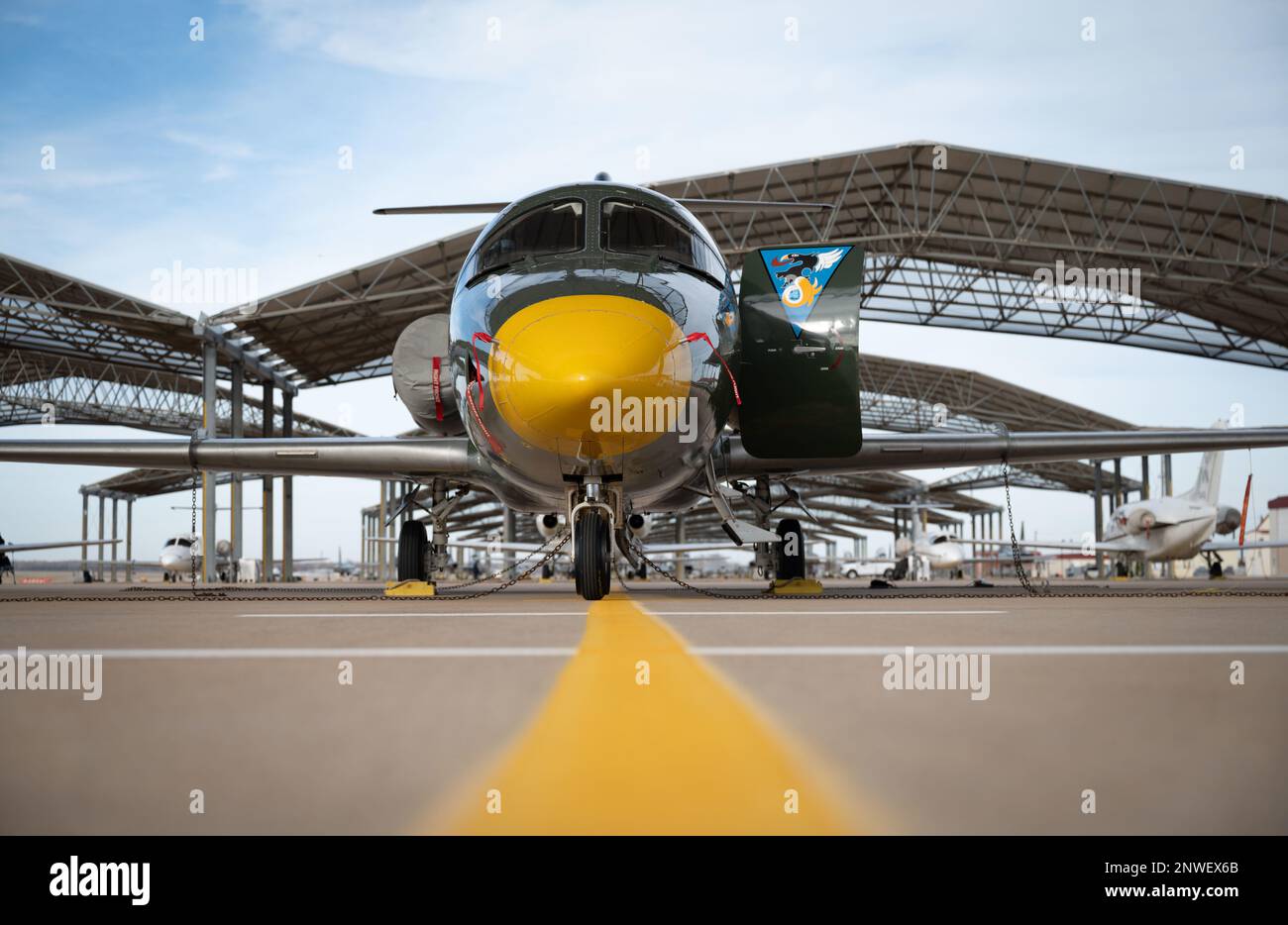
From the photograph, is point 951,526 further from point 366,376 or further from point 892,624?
point 892,624

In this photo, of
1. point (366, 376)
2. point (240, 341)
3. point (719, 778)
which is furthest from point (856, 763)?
point (366, 376)

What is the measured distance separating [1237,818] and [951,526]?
10098cm

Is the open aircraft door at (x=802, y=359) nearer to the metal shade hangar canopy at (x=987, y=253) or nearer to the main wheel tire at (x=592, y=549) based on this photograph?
the main wheel tire at (x=592, y=549)

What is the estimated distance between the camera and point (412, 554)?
A: 12.5 metres

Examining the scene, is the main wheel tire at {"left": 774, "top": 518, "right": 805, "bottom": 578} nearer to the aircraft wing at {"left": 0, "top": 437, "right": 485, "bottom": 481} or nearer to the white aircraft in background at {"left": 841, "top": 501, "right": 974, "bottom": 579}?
the aircraft wing at {"left": 0, "top": 437, "right": 485, "bottom": 481}

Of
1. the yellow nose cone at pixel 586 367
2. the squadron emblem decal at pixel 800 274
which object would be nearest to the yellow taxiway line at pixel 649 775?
the yellow nose cone at pixel 586 367

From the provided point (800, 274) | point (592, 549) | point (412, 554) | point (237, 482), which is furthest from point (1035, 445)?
point (237, 482)

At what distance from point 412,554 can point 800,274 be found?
644 centimetres

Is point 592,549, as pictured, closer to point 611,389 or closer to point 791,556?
point 611,389

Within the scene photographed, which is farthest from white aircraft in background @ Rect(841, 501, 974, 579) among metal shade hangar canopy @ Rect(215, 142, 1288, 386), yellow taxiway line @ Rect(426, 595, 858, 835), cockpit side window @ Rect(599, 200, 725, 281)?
yellow taxiway line @ Rect(426, 595, 858, 835)

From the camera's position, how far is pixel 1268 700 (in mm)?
2352

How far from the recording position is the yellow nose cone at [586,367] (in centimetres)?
669

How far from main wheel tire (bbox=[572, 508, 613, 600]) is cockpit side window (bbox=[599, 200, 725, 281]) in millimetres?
2470

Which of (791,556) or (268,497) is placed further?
(268,497)
